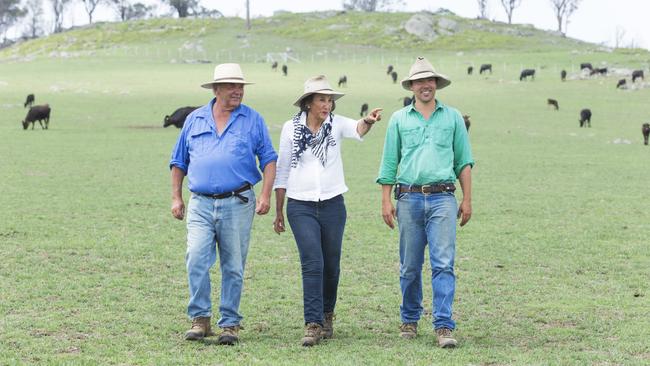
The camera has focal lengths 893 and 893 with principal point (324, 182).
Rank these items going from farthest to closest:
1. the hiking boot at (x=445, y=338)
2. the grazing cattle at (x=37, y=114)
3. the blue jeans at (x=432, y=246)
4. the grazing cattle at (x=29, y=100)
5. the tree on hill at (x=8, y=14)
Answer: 1. the tree on hill at (x=8, y=14)
2. the grazing cattle at (x=29, y=100)
3. the grazing cattle at (x=37, y=114)
4. the blue jeans at (x=432, y=246)
5. the hiking boot at (x=445, y=338)

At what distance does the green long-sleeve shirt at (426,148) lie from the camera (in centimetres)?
736

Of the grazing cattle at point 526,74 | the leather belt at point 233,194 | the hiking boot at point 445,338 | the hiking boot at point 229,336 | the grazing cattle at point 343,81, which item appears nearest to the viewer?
the hiking boot at point 445,338

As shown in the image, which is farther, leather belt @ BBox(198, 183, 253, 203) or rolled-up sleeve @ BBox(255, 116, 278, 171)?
rolled-up sleeve @ BBox(255, 116, 278, 171)

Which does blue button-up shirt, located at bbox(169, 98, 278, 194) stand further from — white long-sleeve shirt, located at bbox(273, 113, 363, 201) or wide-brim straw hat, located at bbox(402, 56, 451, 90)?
wide-brim straw hat, located at bbox(402, 56, 451, 90)

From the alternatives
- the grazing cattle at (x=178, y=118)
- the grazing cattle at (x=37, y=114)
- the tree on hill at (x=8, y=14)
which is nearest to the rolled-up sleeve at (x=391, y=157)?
the grazing cattle at (x=178, y=118)

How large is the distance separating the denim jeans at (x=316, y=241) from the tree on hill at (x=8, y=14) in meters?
141

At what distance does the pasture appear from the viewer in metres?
7.10

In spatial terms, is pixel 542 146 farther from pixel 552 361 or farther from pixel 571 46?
pixel 571 46

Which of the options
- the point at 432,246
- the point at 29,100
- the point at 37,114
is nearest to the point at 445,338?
the point at 432,246

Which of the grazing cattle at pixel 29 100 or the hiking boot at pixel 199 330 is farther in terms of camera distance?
the grazing cattle at pixel 29 100

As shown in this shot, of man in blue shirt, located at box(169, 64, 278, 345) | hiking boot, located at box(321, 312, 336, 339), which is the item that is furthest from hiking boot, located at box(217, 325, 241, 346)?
hiking boot, located at box(321, 312, 336, 339)

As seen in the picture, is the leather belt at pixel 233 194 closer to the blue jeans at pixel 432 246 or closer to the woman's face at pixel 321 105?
the woman's face at pixel 321 105

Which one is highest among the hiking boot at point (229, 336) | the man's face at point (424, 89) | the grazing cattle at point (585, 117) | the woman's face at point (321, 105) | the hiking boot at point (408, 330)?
the man's face at point (424, 89)

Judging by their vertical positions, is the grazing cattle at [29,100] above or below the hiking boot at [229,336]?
below
